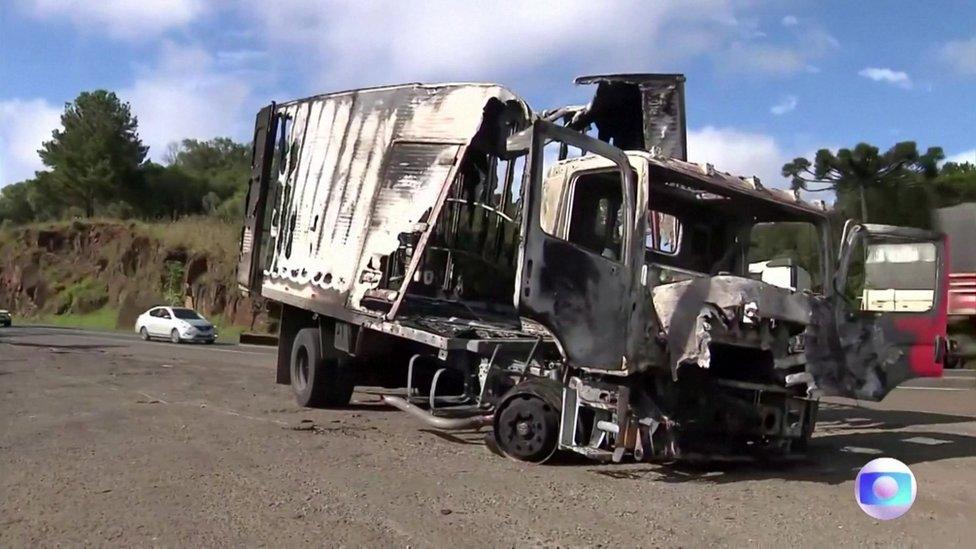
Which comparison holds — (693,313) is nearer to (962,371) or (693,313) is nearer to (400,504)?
(400,504)

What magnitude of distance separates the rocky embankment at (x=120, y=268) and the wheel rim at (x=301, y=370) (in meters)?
35.2

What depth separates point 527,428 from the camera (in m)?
7.37

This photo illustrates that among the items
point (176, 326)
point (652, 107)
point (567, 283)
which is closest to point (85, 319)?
point (176, 326)

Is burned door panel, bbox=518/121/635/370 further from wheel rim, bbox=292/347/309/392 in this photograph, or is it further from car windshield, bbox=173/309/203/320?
car windshield, bbox=173/309/203/320

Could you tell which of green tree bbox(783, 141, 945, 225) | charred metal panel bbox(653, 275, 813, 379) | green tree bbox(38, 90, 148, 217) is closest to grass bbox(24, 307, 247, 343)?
green tree bbox(38, 90, 148, 217)

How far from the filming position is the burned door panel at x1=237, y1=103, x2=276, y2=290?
12000 millimetres

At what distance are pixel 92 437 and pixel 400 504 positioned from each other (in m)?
3.87

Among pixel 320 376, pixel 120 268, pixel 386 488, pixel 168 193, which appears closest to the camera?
pixel 386 488

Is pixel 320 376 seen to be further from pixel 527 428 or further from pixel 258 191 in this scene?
pixel 527 428

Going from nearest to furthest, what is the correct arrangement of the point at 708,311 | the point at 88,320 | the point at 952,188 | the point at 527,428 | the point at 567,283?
the point at 708,311, the point at 567,283, the point at 527,428, the point at 952,188, the point at 88,320

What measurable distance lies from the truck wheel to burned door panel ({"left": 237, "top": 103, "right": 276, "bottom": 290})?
5.58m

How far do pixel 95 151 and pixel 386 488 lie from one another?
62.2 metres

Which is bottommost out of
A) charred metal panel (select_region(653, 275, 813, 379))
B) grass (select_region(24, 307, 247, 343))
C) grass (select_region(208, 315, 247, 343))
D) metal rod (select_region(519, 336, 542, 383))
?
grass (select_region(24, 307, 247, 343))

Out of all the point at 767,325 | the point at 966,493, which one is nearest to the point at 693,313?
the point at 767,325
